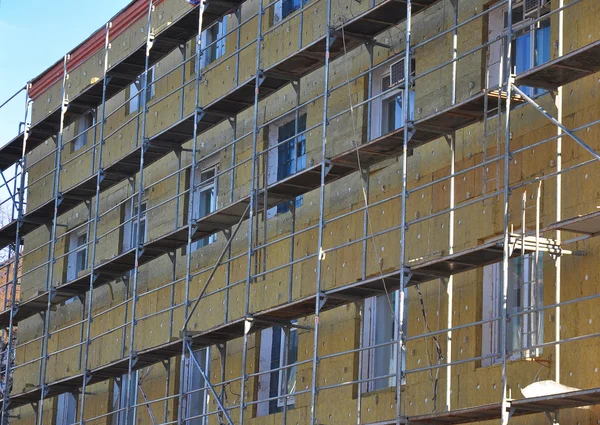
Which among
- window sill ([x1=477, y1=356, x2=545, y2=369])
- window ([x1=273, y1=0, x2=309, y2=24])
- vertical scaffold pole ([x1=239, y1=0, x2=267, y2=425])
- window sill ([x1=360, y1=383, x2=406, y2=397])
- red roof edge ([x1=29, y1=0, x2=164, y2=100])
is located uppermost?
red roof edge ([x1=29, y1=0, x2=164, y2=100])

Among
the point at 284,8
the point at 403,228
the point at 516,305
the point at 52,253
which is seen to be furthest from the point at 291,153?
the point at 52,253

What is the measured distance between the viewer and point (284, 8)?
63.8 feet

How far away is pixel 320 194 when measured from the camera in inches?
654

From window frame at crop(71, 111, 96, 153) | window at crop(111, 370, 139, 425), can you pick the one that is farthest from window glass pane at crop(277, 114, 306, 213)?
window frame at crop(71, 111, 96, 153)

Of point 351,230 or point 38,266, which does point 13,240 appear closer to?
point 38,266

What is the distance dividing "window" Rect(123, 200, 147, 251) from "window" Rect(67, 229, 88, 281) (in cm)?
191

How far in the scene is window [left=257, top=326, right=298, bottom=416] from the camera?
57.7 feet

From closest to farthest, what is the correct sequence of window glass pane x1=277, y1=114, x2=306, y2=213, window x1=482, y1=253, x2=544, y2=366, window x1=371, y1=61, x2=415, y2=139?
1. window x1=482, y1=253, x2=544, y2=366
2. window x1=371, y1=61, x2=415, y2=139
3. window glass pane x1=277, y1=114, x2=306, y2=213

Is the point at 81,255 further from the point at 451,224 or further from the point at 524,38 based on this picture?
the point at 524,38

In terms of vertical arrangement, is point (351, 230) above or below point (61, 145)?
below

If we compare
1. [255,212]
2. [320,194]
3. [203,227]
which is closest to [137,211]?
[203,227]

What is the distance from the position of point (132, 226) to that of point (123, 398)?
295cm

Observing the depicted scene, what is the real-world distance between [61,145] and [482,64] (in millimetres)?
11659

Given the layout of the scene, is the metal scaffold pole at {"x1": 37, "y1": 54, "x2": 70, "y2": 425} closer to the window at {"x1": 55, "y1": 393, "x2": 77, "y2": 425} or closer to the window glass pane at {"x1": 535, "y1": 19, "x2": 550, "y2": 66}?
the window at {"x1": 55, "y1": 393, "x2": 77, "y2": 425}
